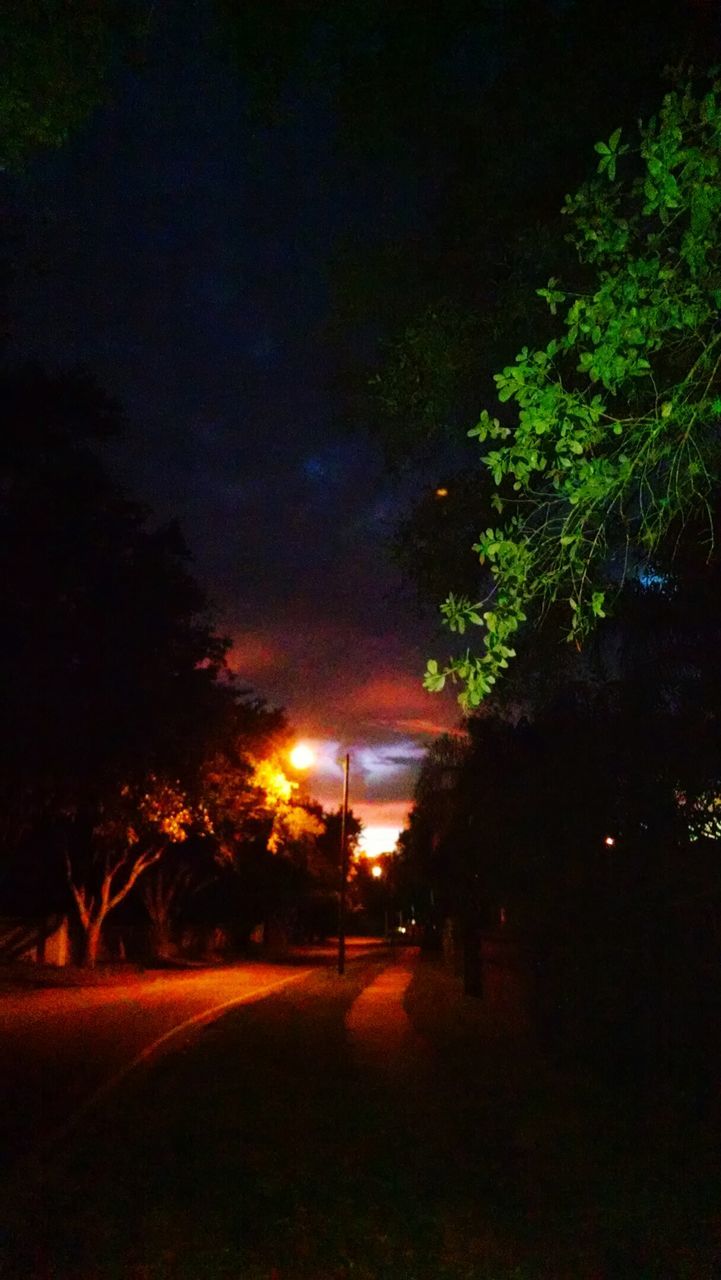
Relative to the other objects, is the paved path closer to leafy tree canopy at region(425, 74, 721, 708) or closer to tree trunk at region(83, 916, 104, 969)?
tree trunk at region(83, 916, 104, 969)

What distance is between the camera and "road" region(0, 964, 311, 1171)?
34.7 ft

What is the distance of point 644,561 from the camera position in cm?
835

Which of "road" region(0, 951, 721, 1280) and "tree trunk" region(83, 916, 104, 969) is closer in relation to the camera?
"road" region(0, 951, 721, 1280)

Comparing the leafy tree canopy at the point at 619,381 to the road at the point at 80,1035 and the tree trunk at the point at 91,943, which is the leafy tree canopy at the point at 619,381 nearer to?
the road at the point at 80,1035

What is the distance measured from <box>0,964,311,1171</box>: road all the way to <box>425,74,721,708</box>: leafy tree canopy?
19.7 feet

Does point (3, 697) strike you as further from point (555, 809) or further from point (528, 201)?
point (528, 201)

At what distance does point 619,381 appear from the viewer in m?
5.40

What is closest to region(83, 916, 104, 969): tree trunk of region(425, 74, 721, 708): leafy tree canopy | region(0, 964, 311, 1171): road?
region(0, 964, 311, 1171): road

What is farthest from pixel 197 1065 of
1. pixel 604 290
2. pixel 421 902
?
pixel 421 902

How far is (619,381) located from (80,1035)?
15.2 meters

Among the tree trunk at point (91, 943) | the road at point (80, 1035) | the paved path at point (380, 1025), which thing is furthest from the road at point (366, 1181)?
the tree trunk at point (91, 943)

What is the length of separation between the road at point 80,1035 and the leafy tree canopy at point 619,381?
5997 millimetres

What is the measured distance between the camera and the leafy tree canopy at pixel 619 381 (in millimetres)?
5145

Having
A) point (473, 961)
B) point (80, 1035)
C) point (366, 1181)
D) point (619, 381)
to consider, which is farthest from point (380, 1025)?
point (619, 381)
